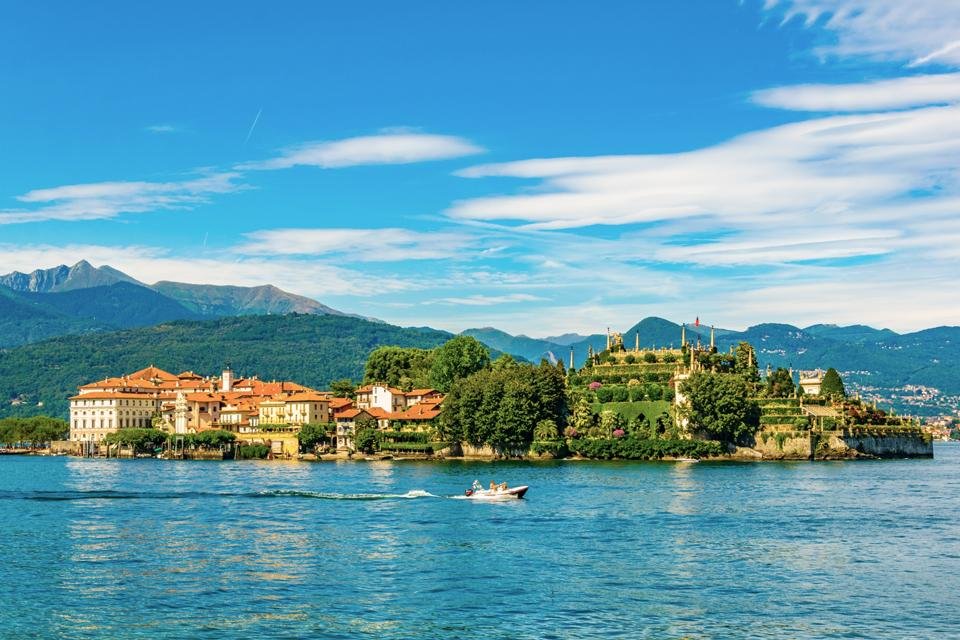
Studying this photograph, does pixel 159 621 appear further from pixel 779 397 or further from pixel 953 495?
pixel 779 397

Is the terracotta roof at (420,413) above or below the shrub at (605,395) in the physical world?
below

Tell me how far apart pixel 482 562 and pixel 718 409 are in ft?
300

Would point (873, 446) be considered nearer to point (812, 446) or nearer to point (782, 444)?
point (812, 446)

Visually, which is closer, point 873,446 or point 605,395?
point 605,395

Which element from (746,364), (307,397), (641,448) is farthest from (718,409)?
(307,397)

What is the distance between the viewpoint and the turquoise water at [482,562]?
138ft

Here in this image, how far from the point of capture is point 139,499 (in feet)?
292

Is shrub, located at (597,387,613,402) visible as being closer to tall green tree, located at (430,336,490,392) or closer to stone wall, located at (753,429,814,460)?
stone wall, located at (753,429,814,460)

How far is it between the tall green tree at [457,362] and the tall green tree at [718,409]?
4665 centimetres

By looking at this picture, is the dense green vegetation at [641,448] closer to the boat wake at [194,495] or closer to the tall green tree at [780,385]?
the tall green tree at [780,385]

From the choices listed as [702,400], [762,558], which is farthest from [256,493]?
[702,400]

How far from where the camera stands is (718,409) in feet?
468

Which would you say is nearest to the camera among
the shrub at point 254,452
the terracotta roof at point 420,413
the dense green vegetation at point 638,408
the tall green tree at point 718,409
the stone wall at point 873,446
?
the tall green tree at point 718,409

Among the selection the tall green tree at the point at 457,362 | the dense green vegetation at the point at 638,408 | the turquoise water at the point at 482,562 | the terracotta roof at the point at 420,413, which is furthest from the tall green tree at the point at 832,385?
the turquoise water at the point at 482,562
